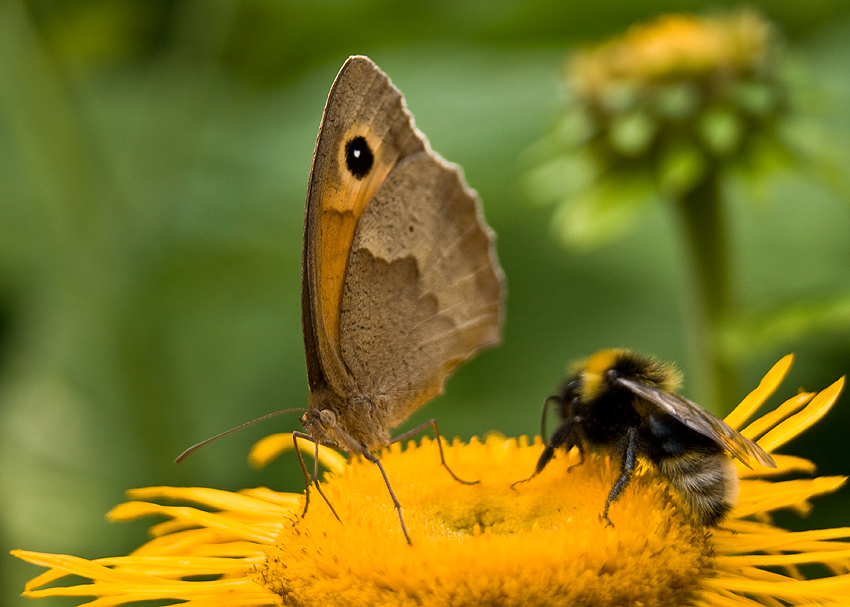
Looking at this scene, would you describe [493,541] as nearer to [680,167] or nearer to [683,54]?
[680,167]

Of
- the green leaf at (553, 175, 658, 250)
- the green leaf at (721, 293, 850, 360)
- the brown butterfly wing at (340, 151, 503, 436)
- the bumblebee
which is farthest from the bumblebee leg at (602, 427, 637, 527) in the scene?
the green leaf at (553, 175, 658, 250)

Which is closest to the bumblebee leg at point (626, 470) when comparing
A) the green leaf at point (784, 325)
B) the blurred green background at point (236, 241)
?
→ the green leaf at point (784, 325)

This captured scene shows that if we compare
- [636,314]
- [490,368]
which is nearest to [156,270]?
[490,368]

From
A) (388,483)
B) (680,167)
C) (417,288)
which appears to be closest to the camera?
(388,483)

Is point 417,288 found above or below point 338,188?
below

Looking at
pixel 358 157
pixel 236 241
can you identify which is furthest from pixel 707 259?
pixel 236 241
